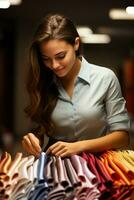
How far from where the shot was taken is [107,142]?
1.05 m

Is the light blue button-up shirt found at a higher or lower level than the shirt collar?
lower

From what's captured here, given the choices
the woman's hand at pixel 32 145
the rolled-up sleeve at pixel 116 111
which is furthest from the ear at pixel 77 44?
the woman's hand at pixel 32 145

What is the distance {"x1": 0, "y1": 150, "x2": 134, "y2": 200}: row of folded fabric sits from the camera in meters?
0.85

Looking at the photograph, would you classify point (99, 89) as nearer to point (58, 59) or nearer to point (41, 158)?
point (58, 59)

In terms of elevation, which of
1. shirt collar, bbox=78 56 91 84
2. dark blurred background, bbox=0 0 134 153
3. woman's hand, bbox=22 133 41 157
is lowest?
dark blurred background, bbox=0 0 134 153

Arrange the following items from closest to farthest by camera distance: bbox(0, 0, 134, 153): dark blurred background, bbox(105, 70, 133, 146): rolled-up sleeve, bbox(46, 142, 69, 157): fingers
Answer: bbox(46, 142, 69, 157): fingers, bbox(105, 70, 133, 146): rolled-up sleeve, bbox(0, 0, 134, 153): dark blurred background

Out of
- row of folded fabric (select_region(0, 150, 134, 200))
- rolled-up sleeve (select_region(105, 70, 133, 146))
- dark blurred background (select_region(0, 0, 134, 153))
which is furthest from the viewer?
dark blurred background (select_region(0, 0, 134, 153))

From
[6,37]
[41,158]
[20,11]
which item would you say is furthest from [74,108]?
[6,37]

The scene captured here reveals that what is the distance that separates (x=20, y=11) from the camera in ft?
12.8

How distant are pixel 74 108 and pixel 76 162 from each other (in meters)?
0.21

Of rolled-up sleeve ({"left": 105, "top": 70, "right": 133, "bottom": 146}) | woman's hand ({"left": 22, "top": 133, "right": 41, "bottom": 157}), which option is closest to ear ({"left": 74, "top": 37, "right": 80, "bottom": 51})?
rolled-up sleeve ({"left": 105, "top": 70, "right": 133, "bottom": 146})

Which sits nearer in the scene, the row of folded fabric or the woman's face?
the row of folded fabric

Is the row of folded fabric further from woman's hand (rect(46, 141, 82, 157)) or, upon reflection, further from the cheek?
the cheek

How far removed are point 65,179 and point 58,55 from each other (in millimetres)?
307
